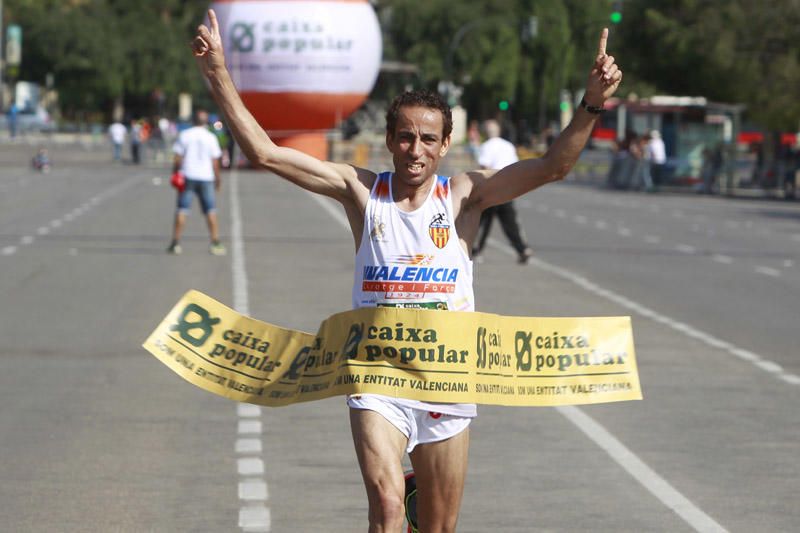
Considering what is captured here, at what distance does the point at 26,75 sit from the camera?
114375mm

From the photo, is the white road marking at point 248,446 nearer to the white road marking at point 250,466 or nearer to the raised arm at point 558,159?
the white road marking at point 250,466

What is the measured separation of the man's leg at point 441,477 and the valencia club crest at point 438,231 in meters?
0.64

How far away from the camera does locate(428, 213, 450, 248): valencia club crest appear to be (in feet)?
18.0

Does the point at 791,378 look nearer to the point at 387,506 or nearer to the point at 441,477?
the point at 441,477

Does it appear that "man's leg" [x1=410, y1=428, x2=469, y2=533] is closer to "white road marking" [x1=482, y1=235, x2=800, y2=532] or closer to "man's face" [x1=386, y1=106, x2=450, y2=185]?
"man's face" [x1=386, y1=106, x2=450, y2=185]

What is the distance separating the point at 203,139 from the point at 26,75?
312 feet

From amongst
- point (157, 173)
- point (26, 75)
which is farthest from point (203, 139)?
point (26, 75)

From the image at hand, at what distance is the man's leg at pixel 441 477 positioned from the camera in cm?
551

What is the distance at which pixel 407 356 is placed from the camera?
5484 millimetres

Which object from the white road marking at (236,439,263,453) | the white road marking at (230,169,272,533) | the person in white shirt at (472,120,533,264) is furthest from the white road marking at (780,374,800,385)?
the person in white shirt at (472,120,533,264)

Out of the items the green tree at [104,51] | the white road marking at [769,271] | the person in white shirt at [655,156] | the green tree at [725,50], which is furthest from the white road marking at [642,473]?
the green tree at [104,51]

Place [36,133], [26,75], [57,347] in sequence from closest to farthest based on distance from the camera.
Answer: [57,347] → [36,133] → [26,75]

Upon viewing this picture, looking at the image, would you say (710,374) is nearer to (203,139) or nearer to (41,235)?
(203,139)

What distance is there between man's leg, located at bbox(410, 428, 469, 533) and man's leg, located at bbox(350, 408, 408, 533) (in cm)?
13
